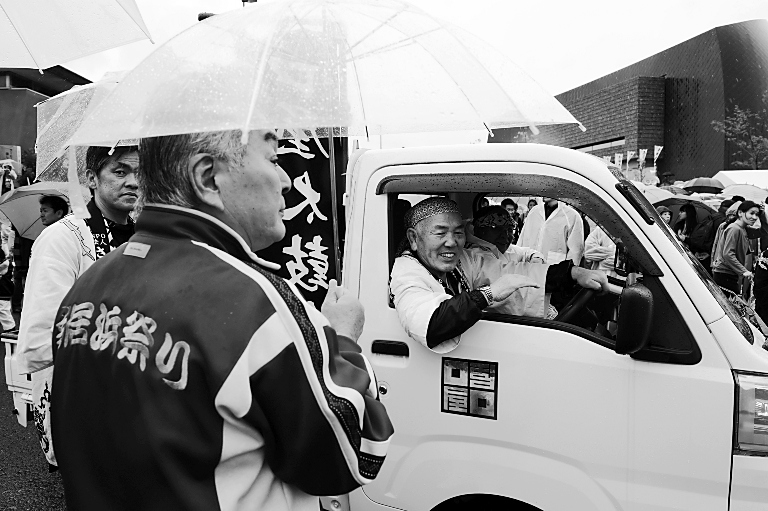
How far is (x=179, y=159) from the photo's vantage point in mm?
1206

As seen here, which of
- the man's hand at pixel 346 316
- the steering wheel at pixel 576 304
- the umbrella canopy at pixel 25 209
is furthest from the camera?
the umbrella canopy at pixel 25 209

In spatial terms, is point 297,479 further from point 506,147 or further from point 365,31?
point 506,147

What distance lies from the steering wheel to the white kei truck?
530 mm

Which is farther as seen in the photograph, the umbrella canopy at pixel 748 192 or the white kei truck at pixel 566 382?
the umbrella canopy at pixel 748 192

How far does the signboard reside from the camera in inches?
137

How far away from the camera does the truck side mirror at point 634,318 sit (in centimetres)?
198

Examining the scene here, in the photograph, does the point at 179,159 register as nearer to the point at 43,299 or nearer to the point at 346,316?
the point at 346,316

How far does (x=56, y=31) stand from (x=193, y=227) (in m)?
1.60

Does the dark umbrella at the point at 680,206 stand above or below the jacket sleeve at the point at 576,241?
above

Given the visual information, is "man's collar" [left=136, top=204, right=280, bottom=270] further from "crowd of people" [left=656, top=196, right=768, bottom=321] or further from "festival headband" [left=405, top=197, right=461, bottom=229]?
"crowd of people" [left=656, top=196, right=768, bottom=321]

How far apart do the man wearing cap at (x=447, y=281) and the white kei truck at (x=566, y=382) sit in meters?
0.09

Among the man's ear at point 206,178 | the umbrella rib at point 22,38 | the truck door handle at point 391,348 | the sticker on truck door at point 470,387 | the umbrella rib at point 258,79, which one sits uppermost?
the umbrella rib at point 22,38

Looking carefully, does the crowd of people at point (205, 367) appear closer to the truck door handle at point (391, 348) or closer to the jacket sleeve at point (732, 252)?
the truck door handle at point (391, 348)

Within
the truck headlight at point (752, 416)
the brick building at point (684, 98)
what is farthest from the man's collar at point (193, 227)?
the brick building at point (684, 98)
